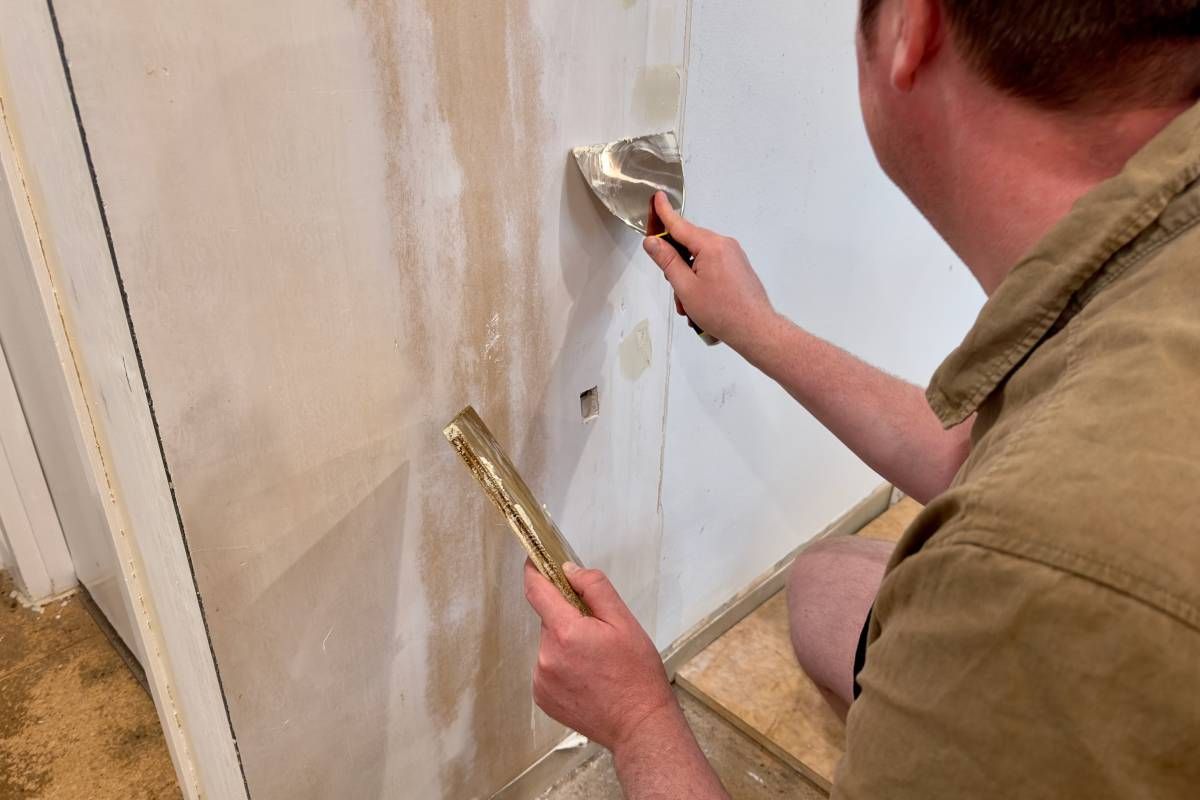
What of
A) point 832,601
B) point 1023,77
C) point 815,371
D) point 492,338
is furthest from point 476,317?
point 832,601

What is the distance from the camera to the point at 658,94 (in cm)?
95

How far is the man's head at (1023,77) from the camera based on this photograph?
0.54m

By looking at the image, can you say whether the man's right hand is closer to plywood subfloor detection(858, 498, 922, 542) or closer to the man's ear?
the man's ear

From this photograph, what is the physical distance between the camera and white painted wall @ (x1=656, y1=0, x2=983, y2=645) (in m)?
1.07

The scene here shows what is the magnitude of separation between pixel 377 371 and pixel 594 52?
1.32 ft

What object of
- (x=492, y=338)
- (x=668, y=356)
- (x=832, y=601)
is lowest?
(x=832, y=601)

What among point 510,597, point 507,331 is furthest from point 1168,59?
point 510,597

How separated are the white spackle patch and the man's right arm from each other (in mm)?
210

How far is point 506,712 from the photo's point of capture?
1.18m

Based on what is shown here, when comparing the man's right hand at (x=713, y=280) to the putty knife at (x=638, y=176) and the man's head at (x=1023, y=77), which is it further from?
the man's head at (x=1023, y=77)

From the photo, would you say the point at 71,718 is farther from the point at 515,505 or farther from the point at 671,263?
the point at 671,263

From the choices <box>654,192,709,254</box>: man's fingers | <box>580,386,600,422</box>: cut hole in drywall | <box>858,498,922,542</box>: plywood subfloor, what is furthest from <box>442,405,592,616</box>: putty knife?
<box>858,498,922,542</box>: plywood subfloor

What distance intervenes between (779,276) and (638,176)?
410 mm

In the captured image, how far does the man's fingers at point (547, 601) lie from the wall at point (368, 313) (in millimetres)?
184
